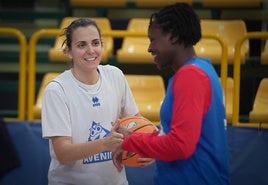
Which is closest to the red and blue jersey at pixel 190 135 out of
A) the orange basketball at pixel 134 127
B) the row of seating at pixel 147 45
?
the orange basketball at pixel 134 127

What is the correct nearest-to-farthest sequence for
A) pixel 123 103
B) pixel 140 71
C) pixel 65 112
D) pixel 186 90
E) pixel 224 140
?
1. pixel 186 90
2. pixel 224 140
3. pixel 65 112
4. pixel 123 103
5. pixel 140 71

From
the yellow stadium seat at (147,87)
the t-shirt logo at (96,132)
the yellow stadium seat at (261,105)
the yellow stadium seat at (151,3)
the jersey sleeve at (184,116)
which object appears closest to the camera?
the jersey sleeve at (184,116)

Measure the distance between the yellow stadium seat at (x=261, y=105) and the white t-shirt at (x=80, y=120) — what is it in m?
1.83

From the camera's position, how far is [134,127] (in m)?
2.98

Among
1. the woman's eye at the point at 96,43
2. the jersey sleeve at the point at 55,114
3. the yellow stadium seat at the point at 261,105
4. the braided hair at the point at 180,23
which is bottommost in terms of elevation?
the yellow stadium seat at the point at 261,105

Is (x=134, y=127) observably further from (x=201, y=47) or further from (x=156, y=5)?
(x=156, y=5)

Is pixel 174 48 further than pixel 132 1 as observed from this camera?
No

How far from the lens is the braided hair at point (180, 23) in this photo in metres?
2.35

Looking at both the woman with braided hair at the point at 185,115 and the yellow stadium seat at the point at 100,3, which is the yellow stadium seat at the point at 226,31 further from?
the woman with braided hair at the point at 185,115

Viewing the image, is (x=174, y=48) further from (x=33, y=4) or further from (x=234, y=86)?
(x=33, y=4)

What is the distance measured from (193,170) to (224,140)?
186 millimetres

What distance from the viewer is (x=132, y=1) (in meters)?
6.59

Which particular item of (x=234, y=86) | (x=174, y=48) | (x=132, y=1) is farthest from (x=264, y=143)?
(x=132, y=1)

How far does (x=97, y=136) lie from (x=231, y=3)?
12.4 feet
